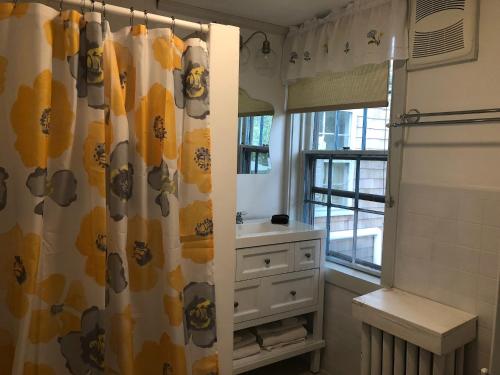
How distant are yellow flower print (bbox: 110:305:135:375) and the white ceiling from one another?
1895mm

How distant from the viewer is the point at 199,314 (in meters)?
1.42

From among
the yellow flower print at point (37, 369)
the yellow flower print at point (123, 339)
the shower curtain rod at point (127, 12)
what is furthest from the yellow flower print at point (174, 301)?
the shower curtain rod at point (127, 12)

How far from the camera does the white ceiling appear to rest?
237 cm

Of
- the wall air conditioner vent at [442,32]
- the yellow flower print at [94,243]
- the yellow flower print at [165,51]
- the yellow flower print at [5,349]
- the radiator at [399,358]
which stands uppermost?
the wall air conditioner vent at [442,32]

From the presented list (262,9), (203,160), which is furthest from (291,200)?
(203,160)

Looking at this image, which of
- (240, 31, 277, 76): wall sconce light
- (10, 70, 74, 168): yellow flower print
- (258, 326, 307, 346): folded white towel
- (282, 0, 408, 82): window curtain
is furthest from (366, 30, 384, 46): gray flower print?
(258, 326, 307, 346): folded white towel

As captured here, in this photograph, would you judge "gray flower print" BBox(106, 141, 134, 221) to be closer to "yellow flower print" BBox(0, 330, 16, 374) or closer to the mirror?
"yellow flower print" BBox(0, 330, 16, 374)

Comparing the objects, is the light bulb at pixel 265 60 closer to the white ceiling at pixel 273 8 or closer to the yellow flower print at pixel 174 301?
the white ceiling at pixel 273 8

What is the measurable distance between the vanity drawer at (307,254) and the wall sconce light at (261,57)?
1267 millimetres

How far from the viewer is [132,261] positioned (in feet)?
4.44

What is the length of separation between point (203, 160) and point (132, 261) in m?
0.43

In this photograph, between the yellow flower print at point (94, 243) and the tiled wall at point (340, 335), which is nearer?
the yellow flower print at point (94, 243)

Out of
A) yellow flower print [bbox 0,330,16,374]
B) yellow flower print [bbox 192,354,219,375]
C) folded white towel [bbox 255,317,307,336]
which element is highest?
yellow flower print [bbox 0,330,16,374]

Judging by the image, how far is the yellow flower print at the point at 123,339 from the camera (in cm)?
126
